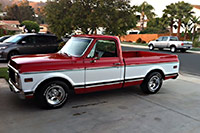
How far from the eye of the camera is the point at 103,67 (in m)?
5.75

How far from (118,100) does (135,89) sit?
59.6 inches

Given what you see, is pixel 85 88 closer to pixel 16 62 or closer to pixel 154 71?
pixel 16 62

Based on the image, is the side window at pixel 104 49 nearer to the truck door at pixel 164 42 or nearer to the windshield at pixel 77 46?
the windshield at pixel 77 46

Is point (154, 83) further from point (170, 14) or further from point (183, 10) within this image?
point (170, 14)

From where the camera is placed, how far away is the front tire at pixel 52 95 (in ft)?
16.6

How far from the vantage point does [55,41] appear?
13.5 metres

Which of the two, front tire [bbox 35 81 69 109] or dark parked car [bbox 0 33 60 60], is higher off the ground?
dark parked car [bbox 0 33 60 60]

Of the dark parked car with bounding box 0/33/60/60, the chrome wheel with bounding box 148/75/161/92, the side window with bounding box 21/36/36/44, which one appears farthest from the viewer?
the side window with bounding box 21/36/36/44

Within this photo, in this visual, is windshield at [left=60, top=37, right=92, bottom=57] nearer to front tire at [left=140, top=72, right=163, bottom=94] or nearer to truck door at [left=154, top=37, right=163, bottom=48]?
front tire at [left=140, top=72, right=163, bottom=94]

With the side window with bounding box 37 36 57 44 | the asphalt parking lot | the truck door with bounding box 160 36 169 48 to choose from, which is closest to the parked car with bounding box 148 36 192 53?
the truck door with bounding box 160 36 169 48

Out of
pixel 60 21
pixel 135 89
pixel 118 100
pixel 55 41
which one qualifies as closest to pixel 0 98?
pixel 118 100

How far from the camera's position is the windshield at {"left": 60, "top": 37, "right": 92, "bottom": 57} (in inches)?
225

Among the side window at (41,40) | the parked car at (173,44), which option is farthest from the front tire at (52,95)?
the parked car at (173,44)

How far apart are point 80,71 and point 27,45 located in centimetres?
799
